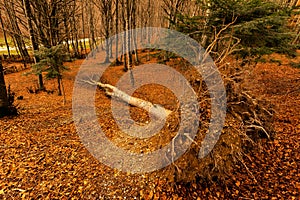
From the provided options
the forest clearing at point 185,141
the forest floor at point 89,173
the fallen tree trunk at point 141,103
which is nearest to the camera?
the forest floor at point 89,173

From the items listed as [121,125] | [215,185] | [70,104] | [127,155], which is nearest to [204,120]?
[215,185]

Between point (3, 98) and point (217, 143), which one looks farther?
point (3, 98)

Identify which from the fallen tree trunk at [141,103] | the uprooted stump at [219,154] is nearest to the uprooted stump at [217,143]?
the uprooted stump at [219,154]

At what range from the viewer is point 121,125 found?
608 centimetres

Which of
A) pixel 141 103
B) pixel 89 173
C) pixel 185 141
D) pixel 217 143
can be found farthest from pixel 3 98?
pixel 217 143

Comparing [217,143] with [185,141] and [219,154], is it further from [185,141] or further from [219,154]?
[185,141]

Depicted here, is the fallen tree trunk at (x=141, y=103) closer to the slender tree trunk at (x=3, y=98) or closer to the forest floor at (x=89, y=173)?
the forest floor at (x=89, y=173)

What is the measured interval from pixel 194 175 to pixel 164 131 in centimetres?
128

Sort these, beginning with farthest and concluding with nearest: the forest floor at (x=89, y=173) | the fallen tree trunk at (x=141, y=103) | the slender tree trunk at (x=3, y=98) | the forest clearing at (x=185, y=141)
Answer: the fallen tree trunk at (x=141, y=103)
the slender tree trunk at (x=3, y=98)
the forest clearing at (x=185, y=141)
the forest floor at (x=89, y=173)

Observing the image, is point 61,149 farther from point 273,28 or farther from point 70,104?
point 273,28

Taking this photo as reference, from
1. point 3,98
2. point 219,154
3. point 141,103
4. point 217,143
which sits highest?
point 3,98

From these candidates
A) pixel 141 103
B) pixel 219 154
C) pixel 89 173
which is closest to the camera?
pixel 219 154

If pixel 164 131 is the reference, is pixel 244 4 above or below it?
above

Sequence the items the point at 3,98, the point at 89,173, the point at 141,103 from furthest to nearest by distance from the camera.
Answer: the point at 141,103 < the point at 3,98 < the point at 89,173
